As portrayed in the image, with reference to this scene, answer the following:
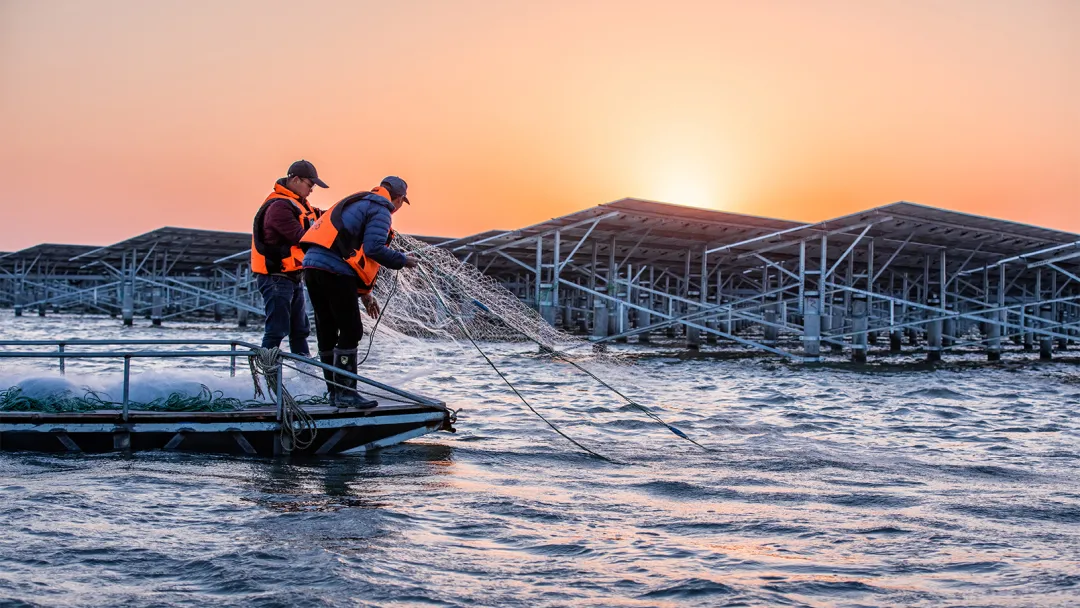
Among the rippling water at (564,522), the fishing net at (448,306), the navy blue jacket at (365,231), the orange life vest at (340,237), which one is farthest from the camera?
the fishing net at (448,306)

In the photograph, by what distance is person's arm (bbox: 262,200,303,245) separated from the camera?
731 cm

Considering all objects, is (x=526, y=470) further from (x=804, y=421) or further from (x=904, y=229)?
(x=904, y=229)

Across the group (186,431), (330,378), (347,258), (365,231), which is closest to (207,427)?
(186,431)

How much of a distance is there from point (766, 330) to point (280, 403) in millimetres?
23830

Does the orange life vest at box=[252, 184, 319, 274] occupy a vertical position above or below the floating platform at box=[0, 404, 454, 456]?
above

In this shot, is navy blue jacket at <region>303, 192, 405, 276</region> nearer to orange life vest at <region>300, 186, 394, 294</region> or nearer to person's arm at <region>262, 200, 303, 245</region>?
orange life vest at <region>300, 186, 394, 294</region>

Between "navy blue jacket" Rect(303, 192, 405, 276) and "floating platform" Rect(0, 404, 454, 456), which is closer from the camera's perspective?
"navy blue jacket" Rect(303, 192, 405, 276)

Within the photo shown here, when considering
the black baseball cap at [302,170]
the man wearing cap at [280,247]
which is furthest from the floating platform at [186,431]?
the black baseball cap at [302,170]

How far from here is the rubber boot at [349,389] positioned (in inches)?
280

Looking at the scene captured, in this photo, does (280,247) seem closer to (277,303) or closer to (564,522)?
(277,303)

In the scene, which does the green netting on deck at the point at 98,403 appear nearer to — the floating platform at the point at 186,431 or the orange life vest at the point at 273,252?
the floating platform at the point at 186,431

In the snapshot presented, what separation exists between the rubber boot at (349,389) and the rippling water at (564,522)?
43cm

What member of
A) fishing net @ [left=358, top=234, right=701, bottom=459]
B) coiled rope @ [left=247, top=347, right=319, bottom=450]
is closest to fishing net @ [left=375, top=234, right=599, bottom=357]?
fishing net @ [left=358, top=234, right=701, bottom=459]

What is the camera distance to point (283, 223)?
7320 millimetres
